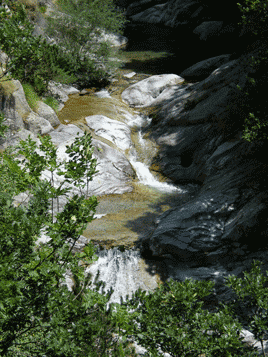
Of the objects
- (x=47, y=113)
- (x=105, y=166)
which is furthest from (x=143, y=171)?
Answer: (x=47, y=113)

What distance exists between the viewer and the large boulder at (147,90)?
16781mm

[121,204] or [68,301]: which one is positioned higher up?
[121,204]

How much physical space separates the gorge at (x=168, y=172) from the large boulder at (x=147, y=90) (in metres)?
0.06

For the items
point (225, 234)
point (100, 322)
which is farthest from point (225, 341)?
point (225, 234)

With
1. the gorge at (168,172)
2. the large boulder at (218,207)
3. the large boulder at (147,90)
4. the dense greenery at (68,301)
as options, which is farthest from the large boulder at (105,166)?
the dense greenery at (68,301)

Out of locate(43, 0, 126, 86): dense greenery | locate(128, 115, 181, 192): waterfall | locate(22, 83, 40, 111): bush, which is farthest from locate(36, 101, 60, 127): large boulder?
locate(43, 0, 126, 86): dense greenery

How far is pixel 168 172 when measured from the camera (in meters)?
11.8

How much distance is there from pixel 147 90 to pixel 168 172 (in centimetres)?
740

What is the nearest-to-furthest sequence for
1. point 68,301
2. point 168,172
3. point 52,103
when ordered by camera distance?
point 68,301, point 168,172, point 52,103

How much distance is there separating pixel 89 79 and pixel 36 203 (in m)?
16.5

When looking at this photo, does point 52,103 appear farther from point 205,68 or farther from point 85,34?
point 205,68

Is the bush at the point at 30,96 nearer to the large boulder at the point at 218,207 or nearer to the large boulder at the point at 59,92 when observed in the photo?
the large boulder at the point at 59,92

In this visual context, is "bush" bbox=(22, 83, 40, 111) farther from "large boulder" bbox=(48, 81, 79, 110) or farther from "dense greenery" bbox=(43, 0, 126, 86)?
"dense greenery" bbox=(43, 0, 126, 86)

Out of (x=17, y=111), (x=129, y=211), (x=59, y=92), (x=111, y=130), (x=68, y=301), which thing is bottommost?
(x=68, y=301)
